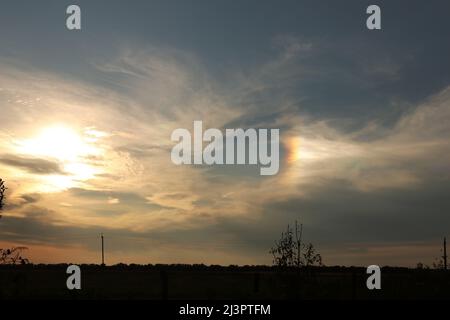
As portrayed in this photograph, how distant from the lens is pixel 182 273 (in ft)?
89.2

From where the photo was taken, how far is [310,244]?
963 inches

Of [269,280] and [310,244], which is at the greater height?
[310,244]
